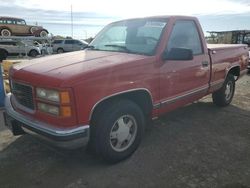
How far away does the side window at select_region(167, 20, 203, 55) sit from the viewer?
14.8 ft

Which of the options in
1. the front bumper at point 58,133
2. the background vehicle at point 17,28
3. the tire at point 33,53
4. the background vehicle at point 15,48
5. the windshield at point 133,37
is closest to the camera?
the front bumper at point 58,133

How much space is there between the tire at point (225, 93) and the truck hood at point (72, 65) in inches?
119

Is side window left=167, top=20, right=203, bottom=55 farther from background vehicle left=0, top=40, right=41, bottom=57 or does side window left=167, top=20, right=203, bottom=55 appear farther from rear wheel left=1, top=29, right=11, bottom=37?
rear wheel left=1, top=29, right=11, bottom=37

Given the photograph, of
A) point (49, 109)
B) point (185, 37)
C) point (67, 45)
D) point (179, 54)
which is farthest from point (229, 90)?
point (67, 45)

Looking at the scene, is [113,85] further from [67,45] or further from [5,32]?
[5,32]

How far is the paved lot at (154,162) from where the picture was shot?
136 inches

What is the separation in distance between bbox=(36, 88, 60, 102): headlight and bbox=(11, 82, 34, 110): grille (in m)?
0.21

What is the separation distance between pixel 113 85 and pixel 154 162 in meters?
1.22

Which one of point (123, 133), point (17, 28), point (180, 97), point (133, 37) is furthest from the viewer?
point (17, 28)

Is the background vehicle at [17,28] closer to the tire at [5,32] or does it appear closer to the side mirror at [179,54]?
the tire at [5,32]

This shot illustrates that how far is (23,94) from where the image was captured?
3682 mm

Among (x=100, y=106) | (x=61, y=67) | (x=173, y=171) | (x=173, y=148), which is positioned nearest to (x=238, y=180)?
(x=173, y=171)

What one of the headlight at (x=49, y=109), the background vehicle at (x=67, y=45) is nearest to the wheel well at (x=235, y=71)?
the headlight at (x=49, y=109)

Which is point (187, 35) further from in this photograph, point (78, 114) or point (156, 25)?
point (78, 114)
